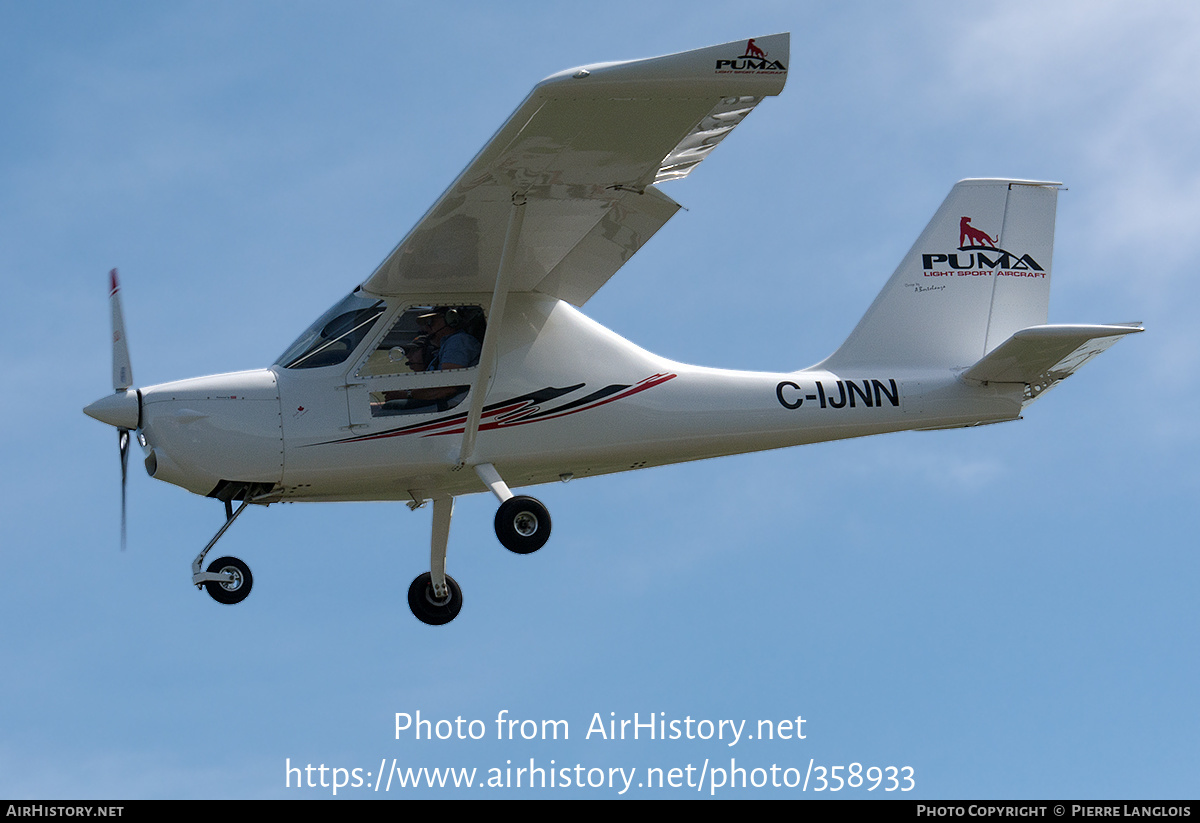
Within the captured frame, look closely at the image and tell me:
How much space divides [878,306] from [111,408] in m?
7.04

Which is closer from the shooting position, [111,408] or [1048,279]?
[111,408]

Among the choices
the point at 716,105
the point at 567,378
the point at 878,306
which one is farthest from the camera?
the point at 878,306

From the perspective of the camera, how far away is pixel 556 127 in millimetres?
11422

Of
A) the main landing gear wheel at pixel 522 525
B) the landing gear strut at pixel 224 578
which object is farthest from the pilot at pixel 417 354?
the landing gear strut at pixel 224 578

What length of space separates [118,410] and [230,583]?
1.66 meters

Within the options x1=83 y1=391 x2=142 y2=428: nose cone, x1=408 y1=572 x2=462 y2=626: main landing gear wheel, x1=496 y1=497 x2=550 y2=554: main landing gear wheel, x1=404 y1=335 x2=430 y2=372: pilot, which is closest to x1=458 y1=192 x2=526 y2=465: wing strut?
x1=404 y1=335 x2=430 y2=372: pilot

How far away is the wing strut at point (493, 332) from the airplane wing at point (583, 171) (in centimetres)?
19

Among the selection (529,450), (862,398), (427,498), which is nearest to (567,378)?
(529,450)

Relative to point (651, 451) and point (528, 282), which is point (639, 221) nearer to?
point (528, 282)

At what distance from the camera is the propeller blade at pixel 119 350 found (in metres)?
13.1

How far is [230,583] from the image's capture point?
12.9 m

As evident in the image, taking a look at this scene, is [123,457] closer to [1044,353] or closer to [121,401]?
[121,401]

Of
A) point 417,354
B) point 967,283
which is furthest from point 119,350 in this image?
point 967,283

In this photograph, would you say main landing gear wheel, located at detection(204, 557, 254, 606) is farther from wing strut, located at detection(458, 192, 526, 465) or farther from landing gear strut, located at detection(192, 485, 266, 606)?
wing strut, located at detection(458, 192, 526, 465)
